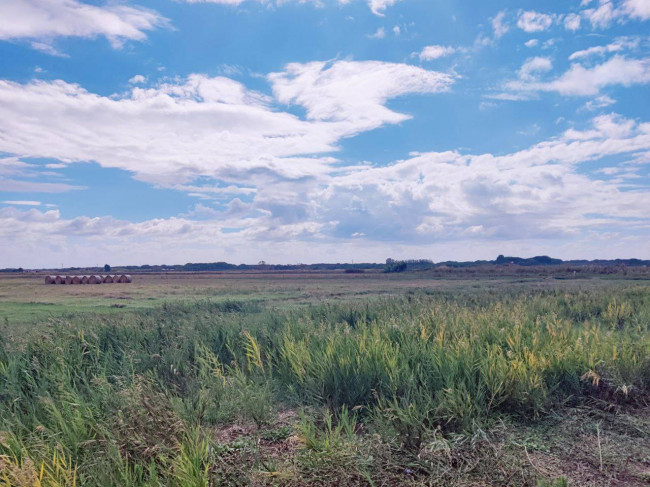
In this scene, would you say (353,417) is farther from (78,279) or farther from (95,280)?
(78,279)

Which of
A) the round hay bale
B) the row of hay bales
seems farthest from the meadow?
the row of hay bales

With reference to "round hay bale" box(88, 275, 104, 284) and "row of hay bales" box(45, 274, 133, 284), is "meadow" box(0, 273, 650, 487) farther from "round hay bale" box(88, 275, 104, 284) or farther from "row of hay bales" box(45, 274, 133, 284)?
"row of hay bales" box(45, 274, 133, 284)

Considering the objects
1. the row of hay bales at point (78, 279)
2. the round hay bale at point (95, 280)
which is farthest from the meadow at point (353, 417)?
the row of hay bales at point (78, 279)

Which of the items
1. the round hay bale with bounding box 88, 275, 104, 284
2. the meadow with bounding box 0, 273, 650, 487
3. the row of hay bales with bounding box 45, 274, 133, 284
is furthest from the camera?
the round hay bale with bounding box 88, 275, 104, 284

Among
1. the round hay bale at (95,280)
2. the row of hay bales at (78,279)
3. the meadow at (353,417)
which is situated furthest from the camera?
the round hay bale at (95,280)

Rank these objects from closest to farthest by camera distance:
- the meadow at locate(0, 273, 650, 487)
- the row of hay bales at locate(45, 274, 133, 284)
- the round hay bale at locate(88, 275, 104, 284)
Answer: the meadow at locate(0, 273, 650, 487) < the row of hay bales at locate(45, 274, 133, 284) < the round hay bale at locate(88, 275, 104, 284)

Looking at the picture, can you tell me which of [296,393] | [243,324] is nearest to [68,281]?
[243,324]

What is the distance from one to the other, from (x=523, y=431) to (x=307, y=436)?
2.60 m

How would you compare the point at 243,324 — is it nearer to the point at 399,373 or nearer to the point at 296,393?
the point at 296,393

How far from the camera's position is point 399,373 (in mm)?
6207

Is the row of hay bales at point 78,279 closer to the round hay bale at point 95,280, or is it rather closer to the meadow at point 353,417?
the round hay bale at point 95,280

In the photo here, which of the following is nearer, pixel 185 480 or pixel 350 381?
pixel 185 480

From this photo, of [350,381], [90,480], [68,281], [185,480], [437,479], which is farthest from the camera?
[68,281]

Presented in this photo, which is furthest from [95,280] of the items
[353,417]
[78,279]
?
[353,417]
